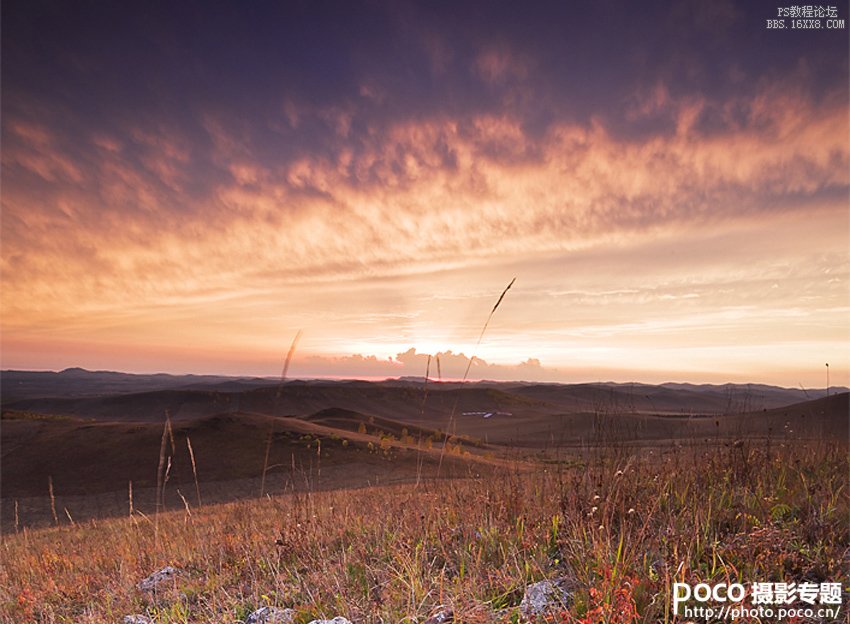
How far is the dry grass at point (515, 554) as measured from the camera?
9.23 feet

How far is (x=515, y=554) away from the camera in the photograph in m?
3.22

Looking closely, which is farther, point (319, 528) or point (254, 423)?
point (254, 423)

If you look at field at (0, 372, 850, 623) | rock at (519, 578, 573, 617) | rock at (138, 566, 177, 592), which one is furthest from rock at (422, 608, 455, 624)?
rock at (138, 566, 177, 592)

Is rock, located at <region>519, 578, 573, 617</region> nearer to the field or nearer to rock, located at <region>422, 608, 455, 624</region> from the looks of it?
the field

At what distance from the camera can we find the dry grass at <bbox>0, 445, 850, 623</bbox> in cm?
281

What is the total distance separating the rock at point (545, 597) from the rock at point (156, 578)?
108 inches

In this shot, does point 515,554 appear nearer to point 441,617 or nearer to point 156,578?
point 441,617

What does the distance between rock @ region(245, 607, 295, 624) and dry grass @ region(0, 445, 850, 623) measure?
0.30 ft

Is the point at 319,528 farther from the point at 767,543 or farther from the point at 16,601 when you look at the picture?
the point at 767,543

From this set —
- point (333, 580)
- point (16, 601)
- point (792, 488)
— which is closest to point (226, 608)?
point (333, 580)

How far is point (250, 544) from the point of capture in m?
4.69

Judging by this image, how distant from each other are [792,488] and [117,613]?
5284 millimetres

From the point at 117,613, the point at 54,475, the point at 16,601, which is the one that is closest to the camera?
the point at 117,613

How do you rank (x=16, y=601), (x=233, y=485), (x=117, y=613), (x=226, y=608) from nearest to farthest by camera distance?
(x=226, y=608), (x=117, y=613), (x=16, y=601), (x=233, y=485)
